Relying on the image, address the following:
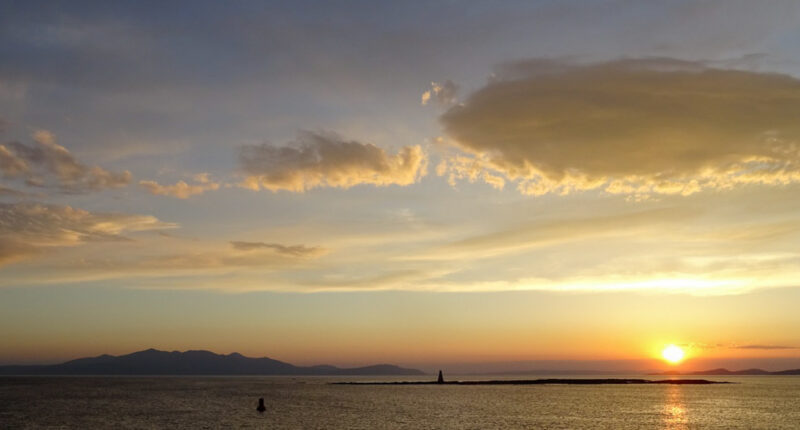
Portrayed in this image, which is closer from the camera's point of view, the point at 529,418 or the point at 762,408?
the point at 529,418

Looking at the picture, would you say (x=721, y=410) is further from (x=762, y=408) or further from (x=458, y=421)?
(x=458, y=421)

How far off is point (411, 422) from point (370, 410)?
1952cm

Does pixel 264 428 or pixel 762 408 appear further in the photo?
pixel 762 408

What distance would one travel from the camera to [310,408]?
94000 millimetres

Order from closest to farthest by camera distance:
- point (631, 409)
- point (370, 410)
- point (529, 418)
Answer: point (529, 418) < point (370, 410) < point (631, 409)

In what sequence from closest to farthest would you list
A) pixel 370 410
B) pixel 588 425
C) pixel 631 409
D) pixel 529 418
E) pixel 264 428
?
1. pixel 264 428
2. pixel 588 425
3. pixel 529 418
4. pixel 370 410
5. pixel 631 409

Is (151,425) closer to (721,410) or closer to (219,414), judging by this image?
(219,414)

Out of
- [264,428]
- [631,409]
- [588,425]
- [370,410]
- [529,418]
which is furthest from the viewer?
[631,409]

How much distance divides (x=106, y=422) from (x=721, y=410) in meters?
86.2

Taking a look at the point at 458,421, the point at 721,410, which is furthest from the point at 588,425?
the point at 721,410

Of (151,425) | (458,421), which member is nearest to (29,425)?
(151,425)

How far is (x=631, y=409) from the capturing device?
95625 millimetres

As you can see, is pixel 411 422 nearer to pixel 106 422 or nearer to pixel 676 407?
pixel 106 422

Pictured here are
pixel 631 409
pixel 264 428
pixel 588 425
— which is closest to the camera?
pixel 264 428
